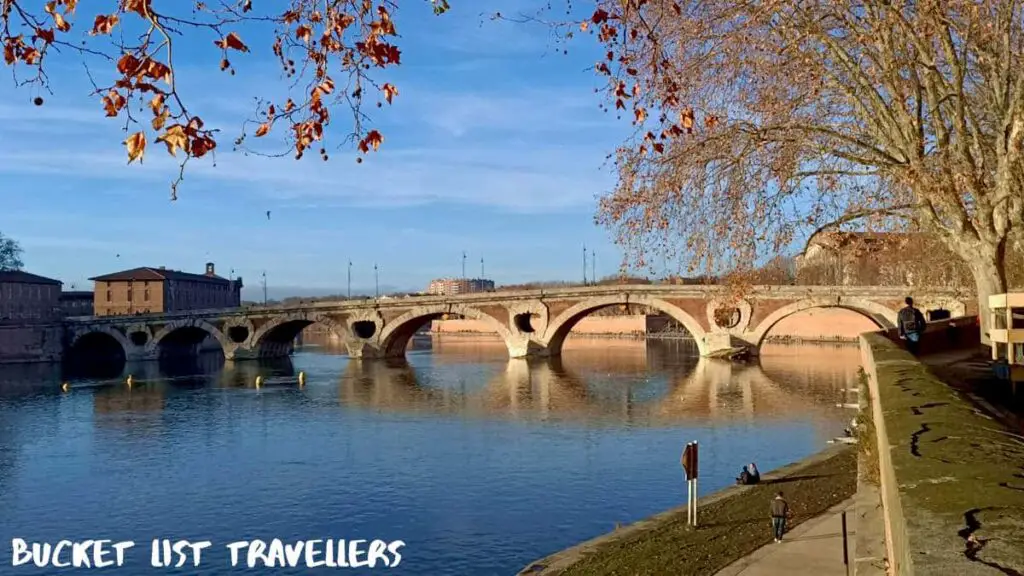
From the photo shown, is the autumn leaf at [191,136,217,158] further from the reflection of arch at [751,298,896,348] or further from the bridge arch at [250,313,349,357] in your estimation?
the bridge arch at [250,313,349,357]

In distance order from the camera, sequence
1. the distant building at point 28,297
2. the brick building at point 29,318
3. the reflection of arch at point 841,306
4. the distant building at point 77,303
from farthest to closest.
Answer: the distant building at point 77,303, the distant building at point 28,297, the brick building at point 29,318, the reflection of arch at point 841,306

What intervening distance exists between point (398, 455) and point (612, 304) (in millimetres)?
44808

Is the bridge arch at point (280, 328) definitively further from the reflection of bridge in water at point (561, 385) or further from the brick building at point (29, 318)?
the brick building at point (29, 318)

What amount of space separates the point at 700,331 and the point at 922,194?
57614 millimetres

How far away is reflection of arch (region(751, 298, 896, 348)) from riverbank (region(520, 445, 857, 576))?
44792mm

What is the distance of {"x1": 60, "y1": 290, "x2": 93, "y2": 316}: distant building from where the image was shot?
122044 millimetres

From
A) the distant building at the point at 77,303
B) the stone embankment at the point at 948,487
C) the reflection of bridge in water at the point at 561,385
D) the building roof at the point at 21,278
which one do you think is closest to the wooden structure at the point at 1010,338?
the stone embankment at the point at 948,487

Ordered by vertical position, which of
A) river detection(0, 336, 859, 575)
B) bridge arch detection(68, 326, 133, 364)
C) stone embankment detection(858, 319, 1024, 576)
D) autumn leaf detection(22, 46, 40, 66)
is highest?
autumn leaf detection(22, 46, 40, 66)

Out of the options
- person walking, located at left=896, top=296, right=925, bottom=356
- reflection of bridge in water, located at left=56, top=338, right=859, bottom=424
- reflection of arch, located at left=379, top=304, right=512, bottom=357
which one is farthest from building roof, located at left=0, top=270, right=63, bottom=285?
person walking, located at left=896, top=296, right=925, bottom=356

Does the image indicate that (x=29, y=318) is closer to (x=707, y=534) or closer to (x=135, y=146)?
(x=707, y=534)

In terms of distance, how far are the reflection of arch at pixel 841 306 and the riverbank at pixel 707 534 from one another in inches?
1763

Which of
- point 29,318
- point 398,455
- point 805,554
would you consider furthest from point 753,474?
point 29,318

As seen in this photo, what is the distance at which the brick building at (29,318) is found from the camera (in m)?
86.1

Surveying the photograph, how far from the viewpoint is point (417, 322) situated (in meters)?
83.9
